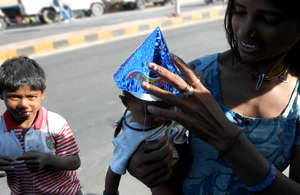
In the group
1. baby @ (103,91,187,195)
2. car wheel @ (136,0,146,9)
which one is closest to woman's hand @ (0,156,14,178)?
baby @ (103,91,187,195)

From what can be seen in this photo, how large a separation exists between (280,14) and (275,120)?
349 millimetres

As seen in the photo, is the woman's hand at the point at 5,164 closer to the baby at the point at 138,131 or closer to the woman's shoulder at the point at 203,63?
the baby at the point at 138,131

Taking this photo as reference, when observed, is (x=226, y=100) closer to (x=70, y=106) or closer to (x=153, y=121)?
(x=153, y=121)

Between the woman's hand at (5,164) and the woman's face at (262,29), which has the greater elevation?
the woman's face at (262,29)

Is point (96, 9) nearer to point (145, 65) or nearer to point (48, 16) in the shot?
point (48, 16)

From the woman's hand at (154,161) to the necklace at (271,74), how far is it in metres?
0.42

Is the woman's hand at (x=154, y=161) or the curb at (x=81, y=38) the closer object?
the woman's hand at (x=154, y=161)

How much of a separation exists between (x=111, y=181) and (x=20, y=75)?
0.78 m

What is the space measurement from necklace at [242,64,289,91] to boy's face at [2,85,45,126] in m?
1.07

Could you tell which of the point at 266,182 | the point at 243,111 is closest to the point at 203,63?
the point at 243,111

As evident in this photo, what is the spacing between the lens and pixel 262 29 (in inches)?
34.0

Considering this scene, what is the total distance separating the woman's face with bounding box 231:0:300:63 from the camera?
2.75 feet

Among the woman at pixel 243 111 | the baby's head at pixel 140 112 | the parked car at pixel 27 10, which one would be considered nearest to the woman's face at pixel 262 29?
the woman at pixel 243 111

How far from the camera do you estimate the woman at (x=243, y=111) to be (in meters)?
0.73
